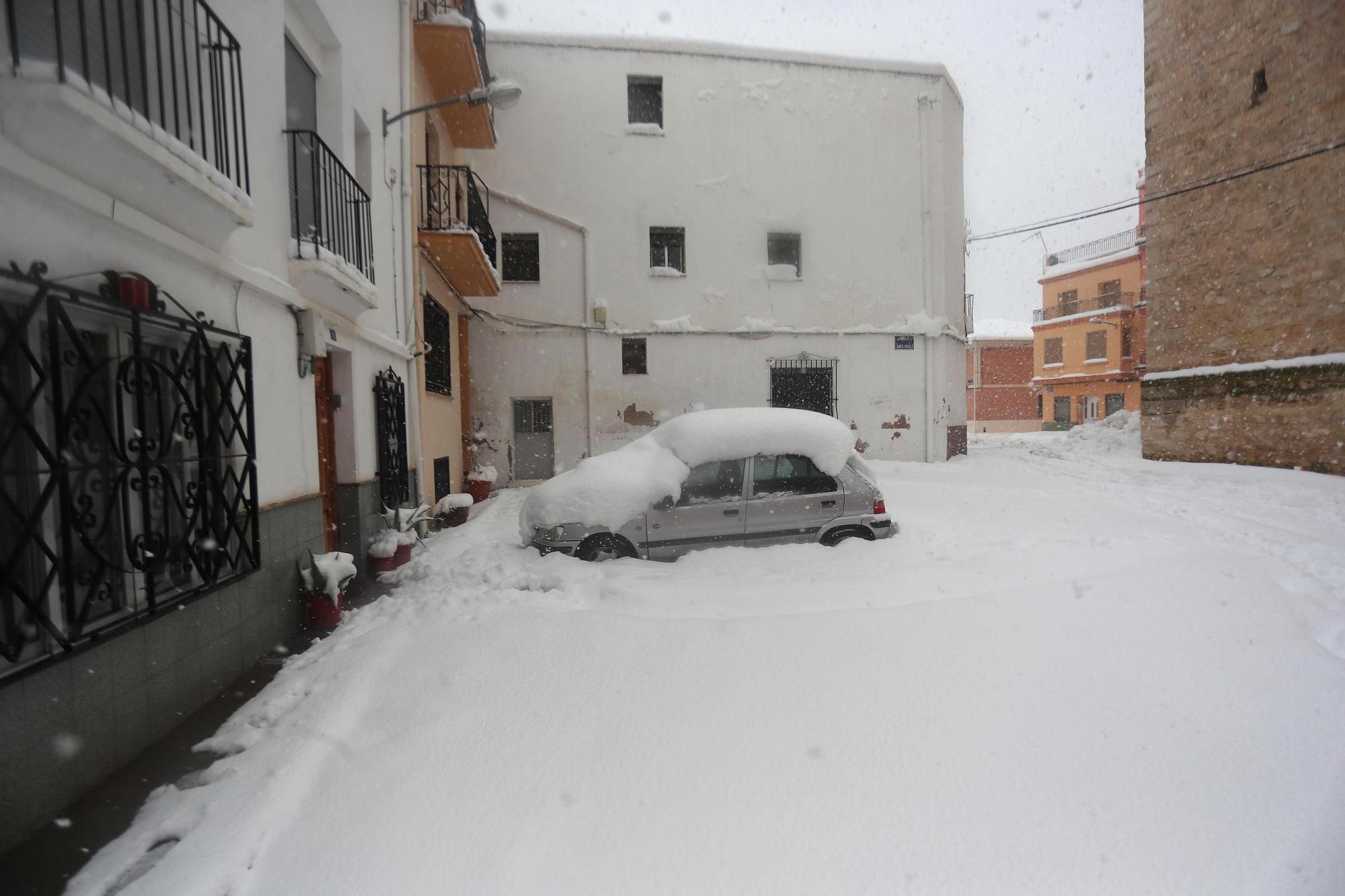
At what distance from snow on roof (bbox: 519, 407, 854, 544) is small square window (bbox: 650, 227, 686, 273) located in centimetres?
828

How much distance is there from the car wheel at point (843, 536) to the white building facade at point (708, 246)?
26.4ft

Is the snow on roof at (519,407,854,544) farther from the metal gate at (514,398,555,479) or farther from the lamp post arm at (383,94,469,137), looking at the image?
the metal gate at (514,398,555,479)

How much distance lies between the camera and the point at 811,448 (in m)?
5.72

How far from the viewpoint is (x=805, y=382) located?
1391 cm

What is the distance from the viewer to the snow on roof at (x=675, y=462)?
545cm

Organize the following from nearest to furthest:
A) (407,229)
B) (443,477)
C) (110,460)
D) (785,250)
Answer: (110,460), (407,229), (443,477), (785,250)

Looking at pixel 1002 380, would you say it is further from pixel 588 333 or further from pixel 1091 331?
pixel 588 333

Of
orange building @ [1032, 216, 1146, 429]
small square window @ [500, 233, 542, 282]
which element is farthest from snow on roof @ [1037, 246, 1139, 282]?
small square window @ [500, 233, 542, 282]

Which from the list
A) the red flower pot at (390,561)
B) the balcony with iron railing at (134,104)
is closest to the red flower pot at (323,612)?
the red flower pot at (390,561)

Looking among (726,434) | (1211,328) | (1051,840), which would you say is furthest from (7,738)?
(1211,328)

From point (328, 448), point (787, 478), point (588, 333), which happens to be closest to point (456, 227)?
point (328, 448)

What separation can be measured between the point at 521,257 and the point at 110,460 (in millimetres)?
11061

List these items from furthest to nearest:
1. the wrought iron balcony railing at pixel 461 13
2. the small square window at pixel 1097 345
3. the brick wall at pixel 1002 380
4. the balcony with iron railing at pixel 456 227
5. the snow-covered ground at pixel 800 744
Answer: the brick wall at pixel 1002 380
the small square window at pixel 1097 345
the balcony with iron railing at pixel 456 227
the wrought iron balcony railing at pixel 461 13
the snow-covered ground at pixel 800 744

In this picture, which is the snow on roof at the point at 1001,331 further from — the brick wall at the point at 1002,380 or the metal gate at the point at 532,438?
the metal gate at the point at 532,438
